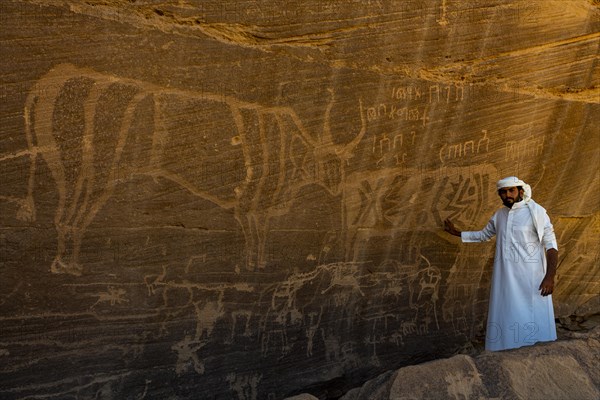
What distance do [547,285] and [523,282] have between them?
0.19 meters

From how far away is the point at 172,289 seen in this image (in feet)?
12.8

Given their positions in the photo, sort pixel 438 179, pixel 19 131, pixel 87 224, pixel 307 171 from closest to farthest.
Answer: pixel 19 131 < pixel 87 224 < pixel 307 171 < pixel 438 179

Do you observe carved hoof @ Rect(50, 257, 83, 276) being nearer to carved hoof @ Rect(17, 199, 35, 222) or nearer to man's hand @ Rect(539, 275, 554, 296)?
carved hoof @ Rect(17, 199, 35, 222)

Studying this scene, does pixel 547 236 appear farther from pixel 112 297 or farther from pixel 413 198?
pixel 112 297

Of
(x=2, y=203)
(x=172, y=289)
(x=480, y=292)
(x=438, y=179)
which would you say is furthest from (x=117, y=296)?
(x=480, y=292)

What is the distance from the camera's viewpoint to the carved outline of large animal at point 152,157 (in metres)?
3.46

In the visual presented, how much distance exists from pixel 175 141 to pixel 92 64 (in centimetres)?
63

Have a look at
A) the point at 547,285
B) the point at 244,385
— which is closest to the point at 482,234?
the point at 547,285

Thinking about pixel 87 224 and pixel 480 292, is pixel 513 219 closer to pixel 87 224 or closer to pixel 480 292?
pixel 480 292

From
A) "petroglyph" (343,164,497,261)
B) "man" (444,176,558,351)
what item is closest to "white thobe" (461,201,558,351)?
"man" (444,176,558,351)

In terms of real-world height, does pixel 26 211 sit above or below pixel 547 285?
above

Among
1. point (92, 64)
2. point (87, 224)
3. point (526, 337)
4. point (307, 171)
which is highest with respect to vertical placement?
point (92, 64)

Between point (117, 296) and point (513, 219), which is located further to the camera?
point (513, 219)

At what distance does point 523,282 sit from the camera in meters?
4.35
